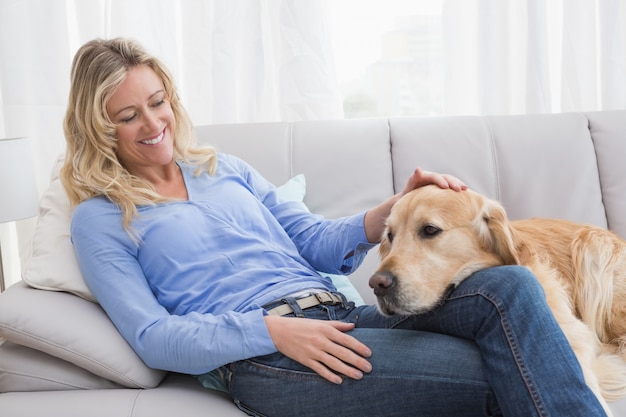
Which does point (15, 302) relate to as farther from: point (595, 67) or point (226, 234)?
point (595, 67)

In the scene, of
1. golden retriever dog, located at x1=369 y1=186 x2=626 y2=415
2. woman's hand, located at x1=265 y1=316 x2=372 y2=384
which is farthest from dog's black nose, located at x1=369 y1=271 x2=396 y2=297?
woman's hand, located at x1=265 y1=316 x2=372 y2=384

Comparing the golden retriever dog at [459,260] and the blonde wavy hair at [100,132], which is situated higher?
A: the blonde wavy hair at [100,132]

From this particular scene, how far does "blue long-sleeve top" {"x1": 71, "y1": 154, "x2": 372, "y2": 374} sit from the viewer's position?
1.52 meters

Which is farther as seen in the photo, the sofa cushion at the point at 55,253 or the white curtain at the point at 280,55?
the white curtain at the point at 280,55

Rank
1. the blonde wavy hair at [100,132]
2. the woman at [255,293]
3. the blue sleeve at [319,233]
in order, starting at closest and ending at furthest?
the woman at [255,293]
the blonde wavy hair at [100,132]
the blue sleeve at [319,233]

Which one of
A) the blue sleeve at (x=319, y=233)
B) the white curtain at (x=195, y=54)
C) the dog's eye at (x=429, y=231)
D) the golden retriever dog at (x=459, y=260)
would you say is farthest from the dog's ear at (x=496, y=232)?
the white curtain at (x=195, y=54)

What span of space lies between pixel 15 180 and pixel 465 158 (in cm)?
153

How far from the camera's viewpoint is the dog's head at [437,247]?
1513 mm

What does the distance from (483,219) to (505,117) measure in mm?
939

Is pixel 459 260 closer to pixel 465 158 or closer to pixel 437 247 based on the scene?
pixel 437 247

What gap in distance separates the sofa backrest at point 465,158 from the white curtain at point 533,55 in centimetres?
45

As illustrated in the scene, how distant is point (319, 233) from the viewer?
190 cm

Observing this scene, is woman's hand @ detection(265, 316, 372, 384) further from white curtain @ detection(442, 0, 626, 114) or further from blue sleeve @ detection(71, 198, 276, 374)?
white curtain @ detection(442, 0, 626, 114)

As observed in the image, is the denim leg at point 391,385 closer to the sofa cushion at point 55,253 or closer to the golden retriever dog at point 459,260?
the golden retriever dog at point 459,260
